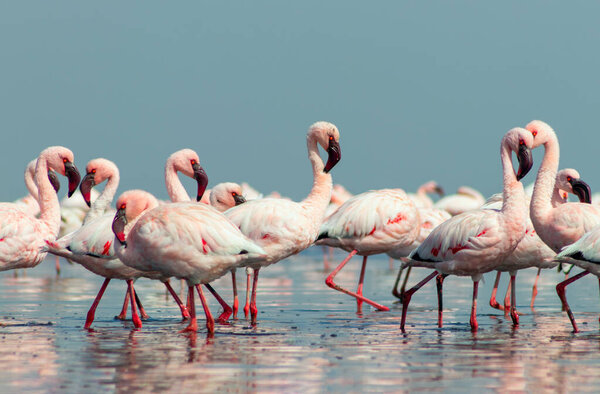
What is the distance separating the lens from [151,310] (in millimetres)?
11633

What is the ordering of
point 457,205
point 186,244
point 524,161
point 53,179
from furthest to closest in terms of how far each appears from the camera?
point 457,205
point 53,179
point 524,161
point 186,244

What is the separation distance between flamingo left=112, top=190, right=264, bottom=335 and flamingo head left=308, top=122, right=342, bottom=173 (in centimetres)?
233

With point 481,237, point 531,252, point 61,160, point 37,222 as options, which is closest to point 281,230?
point 481,237

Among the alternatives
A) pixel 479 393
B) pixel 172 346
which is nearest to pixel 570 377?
pixel 479 393

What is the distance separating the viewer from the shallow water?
236 inches

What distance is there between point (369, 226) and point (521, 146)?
2.62 metres

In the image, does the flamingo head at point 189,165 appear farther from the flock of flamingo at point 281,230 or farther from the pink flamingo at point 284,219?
the pink flamingo at point 284,219

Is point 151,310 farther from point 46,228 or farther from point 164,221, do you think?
point 164,221

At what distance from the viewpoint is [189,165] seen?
10680 mm

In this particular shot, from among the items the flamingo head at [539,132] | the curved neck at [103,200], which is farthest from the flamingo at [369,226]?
the curved neck at [103,200]

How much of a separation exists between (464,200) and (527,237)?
1731 centimetres

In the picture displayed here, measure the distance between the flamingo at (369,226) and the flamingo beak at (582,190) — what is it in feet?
6.55

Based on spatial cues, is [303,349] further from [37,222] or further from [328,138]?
[37,222]

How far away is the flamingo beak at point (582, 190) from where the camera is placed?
37.8 feet
